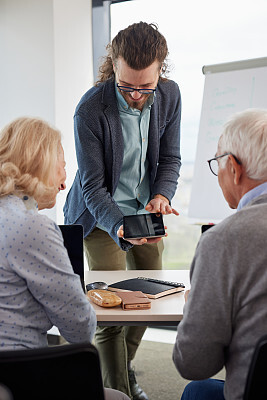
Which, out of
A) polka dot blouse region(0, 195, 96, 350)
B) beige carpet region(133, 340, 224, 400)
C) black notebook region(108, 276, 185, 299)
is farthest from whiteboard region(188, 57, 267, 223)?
polka dot blouse region(0, 195, 96, 350)

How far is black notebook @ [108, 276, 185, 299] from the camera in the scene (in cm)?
193

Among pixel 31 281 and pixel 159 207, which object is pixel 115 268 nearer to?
pixel 159 207

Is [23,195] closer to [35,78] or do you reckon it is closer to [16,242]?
[16,242]

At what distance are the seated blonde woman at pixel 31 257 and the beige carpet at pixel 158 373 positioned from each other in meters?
1.65

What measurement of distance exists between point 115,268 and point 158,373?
1096 millimetres

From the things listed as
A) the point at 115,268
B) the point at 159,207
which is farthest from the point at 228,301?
the point at 115,268

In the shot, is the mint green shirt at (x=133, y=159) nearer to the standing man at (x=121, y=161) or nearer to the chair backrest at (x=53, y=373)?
the standing man at (x=121, y=161)

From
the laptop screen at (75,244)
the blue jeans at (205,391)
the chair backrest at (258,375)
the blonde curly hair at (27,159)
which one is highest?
the blonde curly hair at (27,159)

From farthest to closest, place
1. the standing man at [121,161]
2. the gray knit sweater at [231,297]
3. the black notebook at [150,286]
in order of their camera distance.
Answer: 1. the standing man at [121,161]
2. the black notebook at [150,286]
3. the gray knit sweater at [231,297]

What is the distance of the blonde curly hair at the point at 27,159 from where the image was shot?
1412mm

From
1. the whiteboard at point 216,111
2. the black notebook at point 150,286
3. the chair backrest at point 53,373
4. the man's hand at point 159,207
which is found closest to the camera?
the chair backrest at point 53,373

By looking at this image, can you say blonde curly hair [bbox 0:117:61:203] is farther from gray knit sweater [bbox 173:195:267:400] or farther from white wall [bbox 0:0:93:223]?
white wall [bbox 0:0:93:223]

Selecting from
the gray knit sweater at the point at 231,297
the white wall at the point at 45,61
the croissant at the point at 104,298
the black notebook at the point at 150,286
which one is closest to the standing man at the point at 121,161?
the black notebook at the point at 150,286

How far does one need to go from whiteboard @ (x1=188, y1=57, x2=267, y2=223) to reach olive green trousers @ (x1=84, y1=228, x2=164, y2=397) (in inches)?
30.6
